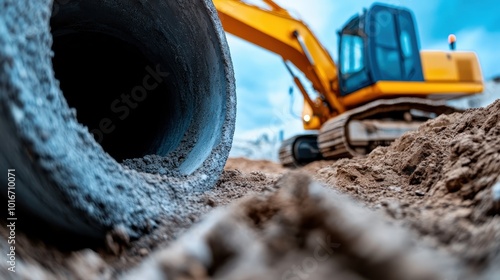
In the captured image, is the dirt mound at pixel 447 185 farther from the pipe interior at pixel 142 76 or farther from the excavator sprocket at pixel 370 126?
the excavator sprocket at pixel 370 126

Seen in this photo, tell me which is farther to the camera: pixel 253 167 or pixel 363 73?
pixel 253 167

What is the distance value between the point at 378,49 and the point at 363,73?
42 centimetres

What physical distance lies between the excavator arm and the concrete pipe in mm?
2952

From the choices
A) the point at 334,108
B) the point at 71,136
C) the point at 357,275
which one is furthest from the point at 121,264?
the point at 334,108

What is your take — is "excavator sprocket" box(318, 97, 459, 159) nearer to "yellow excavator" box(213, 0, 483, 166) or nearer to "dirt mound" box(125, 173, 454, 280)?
"yellow excavator" box(213, 0, 483, 166)

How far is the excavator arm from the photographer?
5.47 metres

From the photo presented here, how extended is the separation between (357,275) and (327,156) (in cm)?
516

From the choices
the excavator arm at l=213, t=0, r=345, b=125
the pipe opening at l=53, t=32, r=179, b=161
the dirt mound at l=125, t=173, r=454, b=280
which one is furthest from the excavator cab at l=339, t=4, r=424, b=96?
the dirt mound at l=125, t=173, r=454, b=280

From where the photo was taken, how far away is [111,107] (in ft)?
9.58

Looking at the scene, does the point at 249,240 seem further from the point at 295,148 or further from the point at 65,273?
the point at 295,148

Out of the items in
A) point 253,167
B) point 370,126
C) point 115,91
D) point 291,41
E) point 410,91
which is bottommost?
point 370,126

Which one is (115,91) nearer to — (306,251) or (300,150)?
(306,251)

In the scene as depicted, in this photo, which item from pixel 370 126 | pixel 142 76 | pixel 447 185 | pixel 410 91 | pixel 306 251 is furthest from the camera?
pixel 410 91

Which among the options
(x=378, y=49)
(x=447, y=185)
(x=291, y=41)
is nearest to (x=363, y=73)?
(x=378, y=49)
